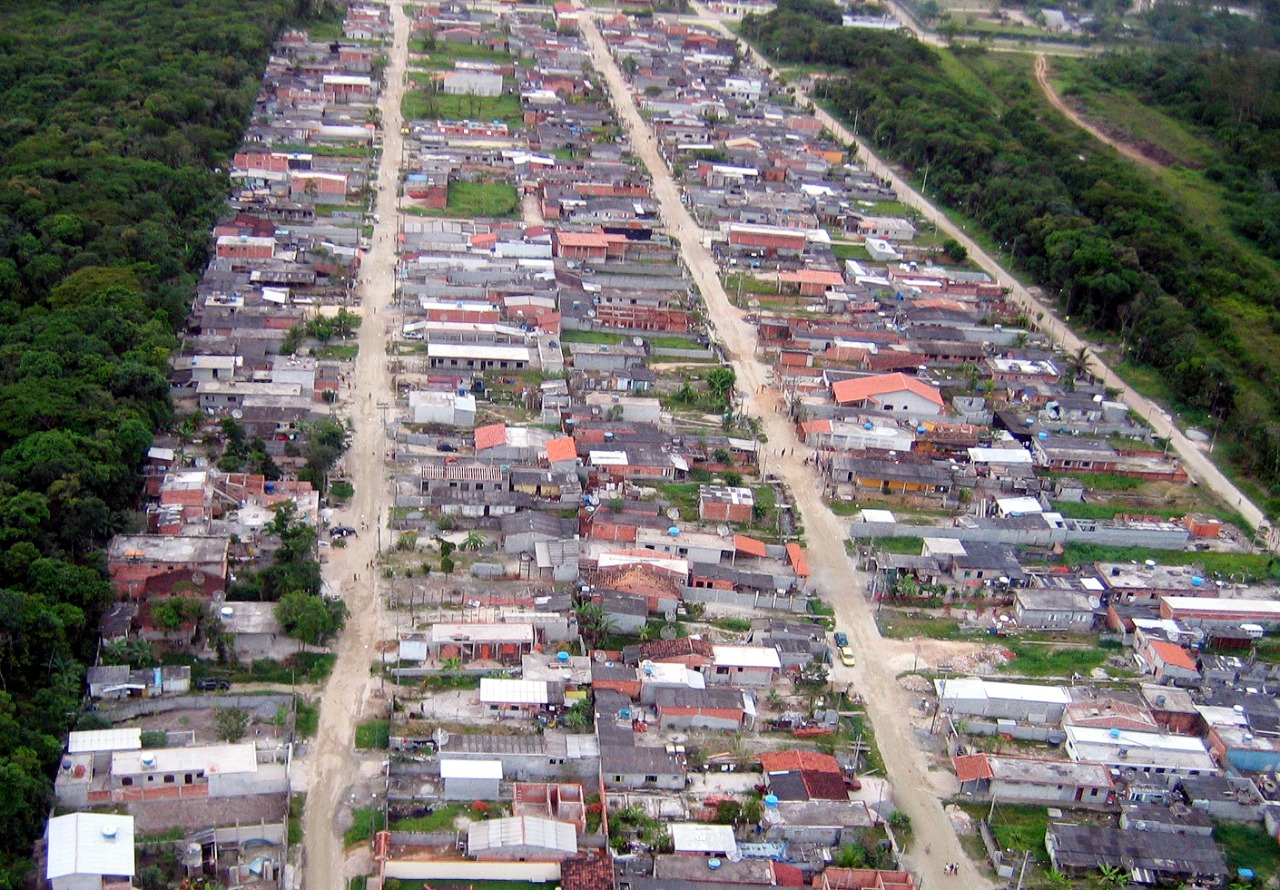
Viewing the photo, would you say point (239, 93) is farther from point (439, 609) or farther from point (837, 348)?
point (439, 609)

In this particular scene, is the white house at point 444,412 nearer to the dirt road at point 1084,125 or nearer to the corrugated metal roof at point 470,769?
the corrugated metal roof at point 470,769

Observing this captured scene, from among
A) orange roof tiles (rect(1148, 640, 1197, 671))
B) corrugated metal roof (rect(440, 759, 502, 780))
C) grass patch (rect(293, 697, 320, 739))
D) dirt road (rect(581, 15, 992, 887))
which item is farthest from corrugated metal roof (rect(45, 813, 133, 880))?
orange roof tiles (rect(1148, 640, 1197, 671))

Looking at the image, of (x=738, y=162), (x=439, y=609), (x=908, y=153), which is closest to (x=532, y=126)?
(x=738, y=162)

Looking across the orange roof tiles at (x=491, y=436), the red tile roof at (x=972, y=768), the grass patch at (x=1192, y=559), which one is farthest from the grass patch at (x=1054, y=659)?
the orange roof tiles at (x=491, y=436)

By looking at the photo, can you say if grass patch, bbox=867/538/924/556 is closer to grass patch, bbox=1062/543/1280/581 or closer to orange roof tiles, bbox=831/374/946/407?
grass patch, bbox=1062/543/1280/581

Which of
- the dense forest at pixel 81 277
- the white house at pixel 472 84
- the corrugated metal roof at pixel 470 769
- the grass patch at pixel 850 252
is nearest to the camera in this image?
the corrugated metal roof at pixel 470 769

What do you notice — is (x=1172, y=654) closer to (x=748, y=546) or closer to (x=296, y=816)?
(x=748, y=546)

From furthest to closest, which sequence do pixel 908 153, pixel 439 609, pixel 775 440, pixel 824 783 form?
pixel 908 153 < pixel 775 440 < pixel 439 609 < pixel 824 783
